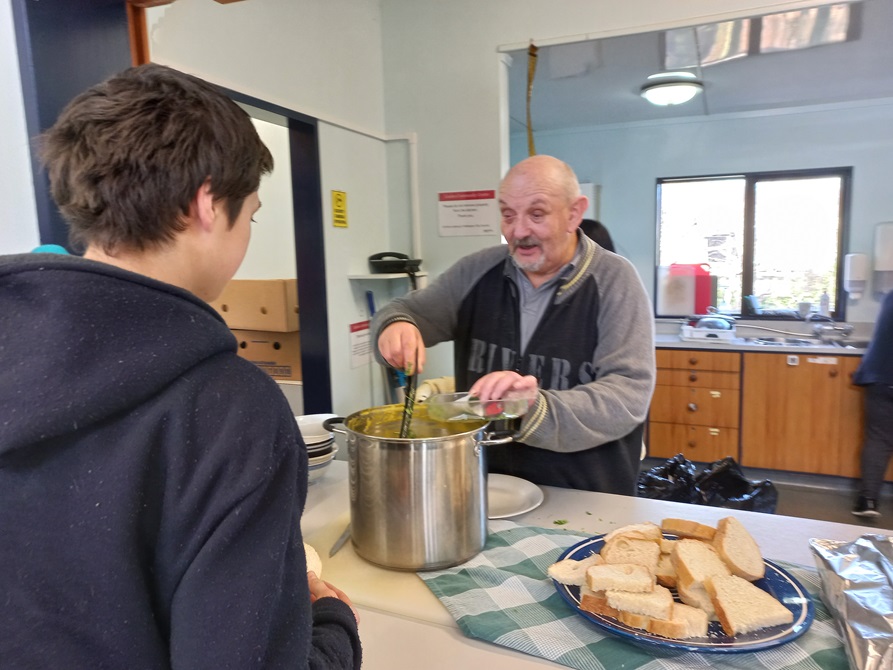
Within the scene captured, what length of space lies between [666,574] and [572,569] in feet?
0.43

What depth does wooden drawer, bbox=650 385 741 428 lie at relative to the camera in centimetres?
389

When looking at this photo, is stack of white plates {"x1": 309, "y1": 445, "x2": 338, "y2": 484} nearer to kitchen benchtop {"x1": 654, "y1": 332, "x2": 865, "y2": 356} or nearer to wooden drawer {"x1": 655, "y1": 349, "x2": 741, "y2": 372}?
kitchen benchtop {"x1": 654, "y1": 332, "x2": 865, "y2": 356}

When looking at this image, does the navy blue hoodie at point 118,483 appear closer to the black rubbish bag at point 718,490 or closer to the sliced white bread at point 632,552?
the sliced white bread at point 632,552

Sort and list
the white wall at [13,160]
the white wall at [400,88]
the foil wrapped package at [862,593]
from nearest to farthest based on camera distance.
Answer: the foil wrapped package at [862,593] < the white wall at [13,160] < the white wall at [400,88]

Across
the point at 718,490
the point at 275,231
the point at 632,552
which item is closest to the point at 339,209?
the point at 275,231

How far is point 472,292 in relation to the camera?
1.71 m

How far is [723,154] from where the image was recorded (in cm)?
448

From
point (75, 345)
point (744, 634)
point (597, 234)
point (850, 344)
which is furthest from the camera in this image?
point (850, 344)

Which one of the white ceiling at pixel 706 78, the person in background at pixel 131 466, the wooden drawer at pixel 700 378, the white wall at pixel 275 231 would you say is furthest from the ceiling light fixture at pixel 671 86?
the person in background at pixel 131 466

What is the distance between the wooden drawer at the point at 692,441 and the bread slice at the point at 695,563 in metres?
3.19

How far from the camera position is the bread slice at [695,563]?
84 cm

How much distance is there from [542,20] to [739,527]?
7.60 feet

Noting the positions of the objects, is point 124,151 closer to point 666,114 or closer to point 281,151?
point 281,151

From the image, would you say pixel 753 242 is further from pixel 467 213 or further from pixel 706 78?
pixel 467 213
